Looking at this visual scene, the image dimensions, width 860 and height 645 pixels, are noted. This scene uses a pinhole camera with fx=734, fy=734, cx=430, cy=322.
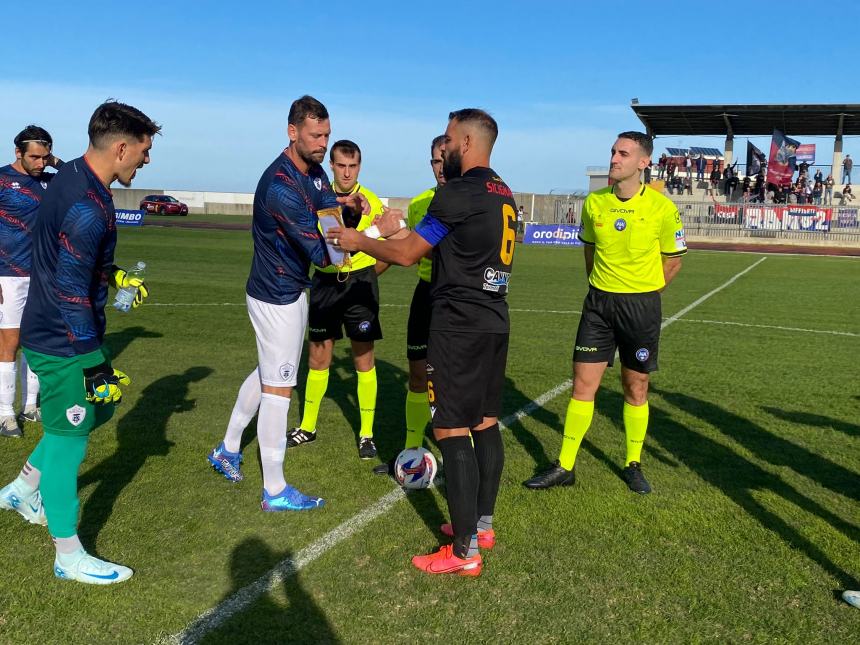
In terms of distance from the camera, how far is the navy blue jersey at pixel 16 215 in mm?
6406

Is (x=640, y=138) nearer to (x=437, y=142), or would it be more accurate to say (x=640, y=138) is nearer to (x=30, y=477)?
(x=437, y=142)

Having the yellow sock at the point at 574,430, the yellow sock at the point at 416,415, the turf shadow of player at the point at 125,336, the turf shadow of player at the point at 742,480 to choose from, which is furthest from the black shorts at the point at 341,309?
the turf shadow of player at the point at 125,336

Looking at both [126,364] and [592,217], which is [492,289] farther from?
[126,364]

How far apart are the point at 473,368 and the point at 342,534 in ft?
4.56

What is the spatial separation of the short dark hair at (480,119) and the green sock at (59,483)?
2.72 meters

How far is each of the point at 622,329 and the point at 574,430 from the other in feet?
2.82

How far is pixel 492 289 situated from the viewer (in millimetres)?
4117

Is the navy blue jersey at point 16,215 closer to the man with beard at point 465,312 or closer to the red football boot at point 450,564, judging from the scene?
the man with beard at point 465,312

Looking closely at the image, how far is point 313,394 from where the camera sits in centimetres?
641

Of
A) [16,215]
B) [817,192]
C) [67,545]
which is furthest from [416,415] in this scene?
[817,192]

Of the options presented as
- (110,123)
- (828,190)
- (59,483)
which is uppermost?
(828,190)

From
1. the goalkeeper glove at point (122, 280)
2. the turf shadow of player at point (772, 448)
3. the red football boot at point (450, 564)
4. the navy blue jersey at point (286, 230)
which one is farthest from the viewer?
the turf shadow of player at point (772, 448)

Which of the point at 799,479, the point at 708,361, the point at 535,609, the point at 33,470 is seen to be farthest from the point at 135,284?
the point at 708,361

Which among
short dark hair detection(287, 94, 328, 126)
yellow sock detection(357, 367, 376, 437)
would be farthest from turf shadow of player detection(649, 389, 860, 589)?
short dark hair detection(287, 94, 328, 126)
